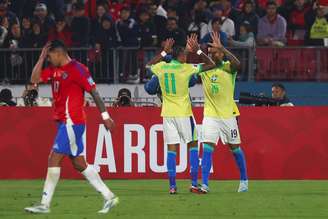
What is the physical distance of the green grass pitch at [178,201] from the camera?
1507 cm

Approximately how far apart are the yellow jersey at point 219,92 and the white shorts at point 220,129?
86mm

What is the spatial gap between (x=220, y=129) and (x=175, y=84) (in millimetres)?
1106

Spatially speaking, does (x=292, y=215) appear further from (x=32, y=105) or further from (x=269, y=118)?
(x=32, y=105)

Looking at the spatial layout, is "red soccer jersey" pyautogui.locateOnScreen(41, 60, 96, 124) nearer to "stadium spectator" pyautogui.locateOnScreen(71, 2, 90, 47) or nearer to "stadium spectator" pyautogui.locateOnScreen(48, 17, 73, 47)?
"stadium spectator" pyautogui.locateOnScreen(71, 2, 90, 47)

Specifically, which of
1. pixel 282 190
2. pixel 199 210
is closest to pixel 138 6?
pixel 282 190

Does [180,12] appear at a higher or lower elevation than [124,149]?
higher

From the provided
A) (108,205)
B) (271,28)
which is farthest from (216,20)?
(108,205)

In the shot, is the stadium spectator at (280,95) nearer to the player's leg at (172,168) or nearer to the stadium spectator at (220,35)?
the stadium spectator at (220,35)

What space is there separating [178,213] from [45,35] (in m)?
13.0

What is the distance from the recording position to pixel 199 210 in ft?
51.0

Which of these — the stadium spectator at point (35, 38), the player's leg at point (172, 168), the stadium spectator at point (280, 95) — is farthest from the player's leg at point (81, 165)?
the stadium spectator at point (35, 38)

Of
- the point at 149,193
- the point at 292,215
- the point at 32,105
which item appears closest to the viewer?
the point at 292,215

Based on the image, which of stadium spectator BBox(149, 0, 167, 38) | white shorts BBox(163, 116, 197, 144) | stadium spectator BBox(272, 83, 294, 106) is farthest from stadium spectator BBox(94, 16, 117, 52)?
white shorts BBox(163, 116, 197, 144)

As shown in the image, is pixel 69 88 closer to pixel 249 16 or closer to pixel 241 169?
pixel 241 169
